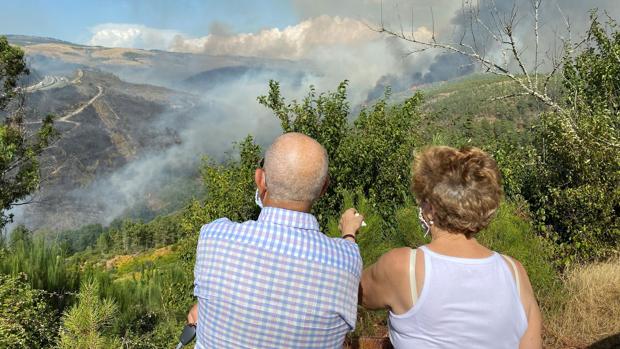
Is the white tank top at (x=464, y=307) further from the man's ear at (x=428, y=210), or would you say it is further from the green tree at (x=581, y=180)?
the green tree at (x=581, y=180)

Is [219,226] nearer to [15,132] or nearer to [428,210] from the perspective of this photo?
[428,210]

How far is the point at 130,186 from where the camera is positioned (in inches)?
6565

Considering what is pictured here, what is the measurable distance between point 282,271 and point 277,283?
0.14 ft

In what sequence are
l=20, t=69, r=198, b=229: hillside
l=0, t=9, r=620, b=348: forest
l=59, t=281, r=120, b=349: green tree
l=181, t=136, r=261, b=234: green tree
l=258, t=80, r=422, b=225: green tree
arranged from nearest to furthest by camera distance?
l=59, t=281, r=120, b=349: green tree
l=0, t=9, r=620, b=348: forest
l=258, t=80, r=422, b=225: green tree
l=181, t=136, r=261, b=234: green tree
l=20, t=69, r=198, b=229: hillside

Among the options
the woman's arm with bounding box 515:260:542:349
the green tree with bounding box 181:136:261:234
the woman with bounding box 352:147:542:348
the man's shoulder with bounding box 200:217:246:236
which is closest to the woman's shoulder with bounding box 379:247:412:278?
the woman with bounding box 352:147:542:348

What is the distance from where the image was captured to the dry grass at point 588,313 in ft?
14.1

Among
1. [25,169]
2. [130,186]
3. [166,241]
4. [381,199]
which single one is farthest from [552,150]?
[130,186]

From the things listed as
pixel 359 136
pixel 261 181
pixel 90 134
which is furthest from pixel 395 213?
pixel 90 134

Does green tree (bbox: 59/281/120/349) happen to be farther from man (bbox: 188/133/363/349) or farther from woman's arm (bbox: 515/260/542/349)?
woman's arm (bbox: 515/260/542/349)

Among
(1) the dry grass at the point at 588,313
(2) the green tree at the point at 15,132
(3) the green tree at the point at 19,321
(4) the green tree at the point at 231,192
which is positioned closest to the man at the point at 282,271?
(3) the green tree at the point at 19,321

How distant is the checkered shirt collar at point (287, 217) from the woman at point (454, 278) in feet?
0.96

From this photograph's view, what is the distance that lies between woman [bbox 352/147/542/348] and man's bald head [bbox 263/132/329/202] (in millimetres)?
363

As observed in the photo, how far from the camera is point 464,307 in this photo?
1.62 meters

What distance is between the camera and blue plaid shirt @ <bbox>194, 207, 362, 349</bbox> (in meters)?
1.65
